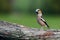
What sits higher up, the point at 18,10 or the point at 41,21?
the point at 18,10

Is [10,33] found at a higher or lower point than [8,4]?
lower

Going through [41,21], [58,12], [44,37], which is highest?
[58,12]

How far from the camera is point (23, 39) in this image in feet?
Answer: 36.9

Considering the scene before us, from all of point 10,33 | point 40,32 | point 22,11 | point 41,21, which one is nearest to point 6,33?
point 10,33

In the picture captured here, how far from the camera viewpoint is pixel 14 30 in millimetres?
11367

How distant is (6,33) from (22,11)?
40.4 ft

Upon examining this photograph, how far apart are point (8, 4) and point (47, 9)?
2.19 meters

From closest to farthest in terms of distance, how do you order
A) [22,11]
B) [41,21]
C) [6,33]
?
1. [6,33]
2. [41,21]
3. [22,11]

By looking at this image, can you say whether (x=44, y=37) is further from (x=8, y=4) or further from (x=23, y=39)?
(x=8, y=4)

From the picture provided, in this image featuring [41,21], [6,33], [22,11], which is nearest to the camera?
[6,33]

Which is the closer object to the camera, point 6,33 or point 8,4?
point 6,33

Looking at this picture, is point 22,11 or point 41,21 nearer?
point 41,21

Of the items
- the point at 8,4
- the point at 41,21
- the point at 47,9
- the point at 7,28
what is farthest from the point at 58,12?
the point at 7,28

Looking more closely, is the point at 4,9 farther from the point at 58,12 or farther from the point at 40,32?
the point at 40,32
